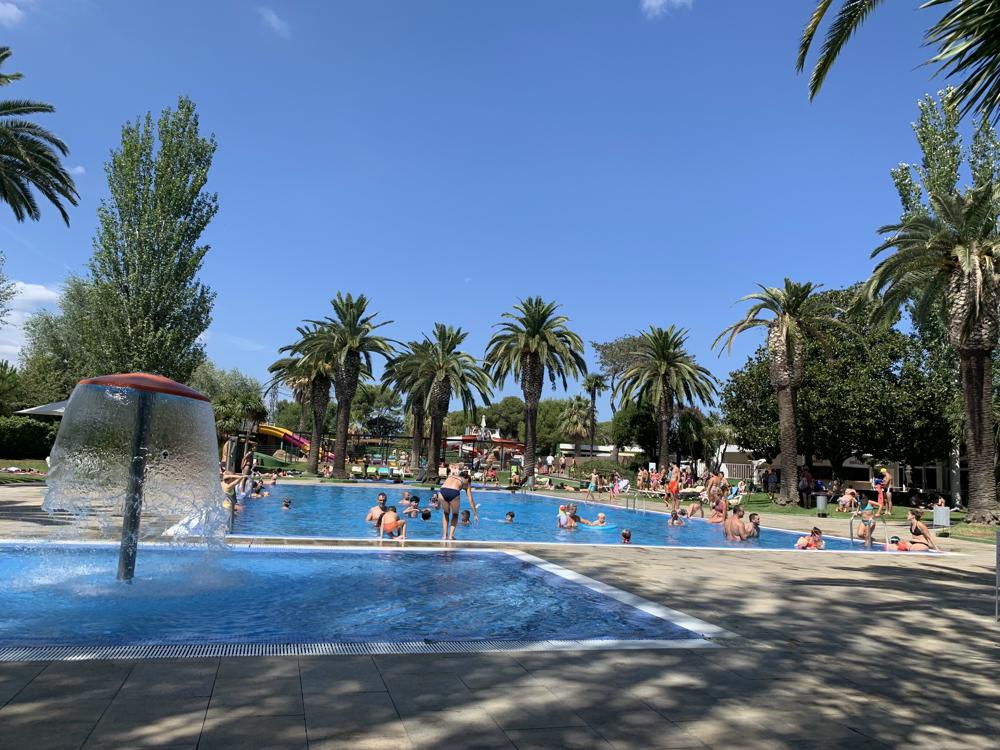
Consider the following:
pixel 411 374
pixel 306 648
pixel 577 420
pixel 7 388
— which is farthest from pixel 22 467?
pixel 577 420

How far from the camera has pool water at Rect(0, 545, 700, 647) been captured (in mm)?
6148

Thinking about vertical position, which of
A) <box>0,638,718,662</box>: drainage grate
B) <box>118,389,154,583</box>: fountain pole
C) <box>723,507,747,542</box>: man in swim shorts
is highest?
<box>118,389,154,583</box>: fountain pole

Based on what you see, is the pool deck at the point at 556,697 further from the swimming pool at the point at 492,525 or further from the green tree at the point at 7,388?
the green tree at the point at 7,388

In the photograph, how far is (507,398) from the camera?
315ft

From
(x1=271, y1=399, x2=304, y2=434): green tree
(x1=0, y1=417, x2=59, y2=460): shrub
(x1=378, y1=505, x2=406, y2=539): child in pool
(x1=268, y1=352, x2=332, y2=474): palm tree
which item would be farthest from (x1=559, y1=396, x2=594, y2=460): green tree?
(x1=378, y1=505, x2=406, y2=539): child in pool

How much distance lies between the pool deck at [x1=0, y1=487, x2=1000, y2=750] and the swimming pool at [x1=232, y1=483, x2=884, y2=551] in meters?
8.66

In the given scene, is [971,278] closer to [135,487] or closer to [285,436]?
[135,487]

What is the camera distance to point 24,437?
1313 inches

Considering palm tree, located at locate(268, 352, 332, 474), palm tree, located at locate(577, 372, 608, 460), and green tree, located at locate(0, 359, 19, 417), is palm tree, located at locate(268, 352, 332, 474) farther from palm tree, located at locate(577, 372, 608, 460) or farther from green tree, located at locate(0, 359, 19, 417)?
palm tree, located at locate(577, 372, 608, 460)

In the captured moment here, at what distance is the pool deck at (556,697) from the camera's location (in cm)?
356

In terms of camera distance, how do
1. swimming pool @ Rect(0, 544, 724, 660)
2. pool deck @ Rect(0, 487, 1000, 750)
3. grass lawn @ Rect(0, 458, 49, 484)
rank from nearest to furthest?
pool deck @ Rect(0, 487, 1000, 750) < swimming pool @ Rect(0, 544, 724, 660) < grass lawn @ Rect(0, 458, 49, 484)

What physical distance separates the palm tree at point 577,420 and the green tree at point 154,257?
51557 mm

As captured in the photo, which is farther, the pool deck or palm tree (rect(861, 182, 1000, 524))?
palm tree (rect(861, 182, 1000, 524))

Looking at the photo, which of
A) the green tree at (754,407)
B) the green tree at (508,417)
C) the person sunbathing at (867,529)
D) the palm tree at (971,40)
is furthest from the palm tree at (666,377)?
the green tree at (508,417)
